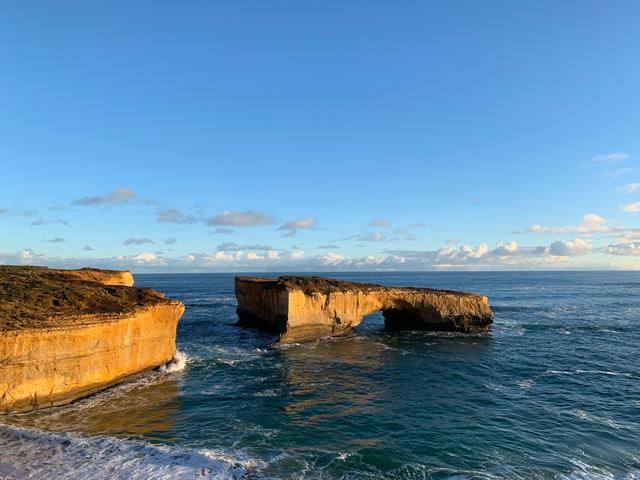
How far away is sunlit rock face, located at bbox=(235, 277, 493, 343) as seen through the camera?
34969mm

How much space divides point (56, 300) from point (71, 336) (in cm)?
433

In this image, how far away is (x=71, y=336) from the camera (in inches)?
752

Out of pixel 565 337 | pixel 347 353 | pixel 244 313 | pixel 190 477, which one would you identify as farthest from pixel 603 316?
pixel 190 477

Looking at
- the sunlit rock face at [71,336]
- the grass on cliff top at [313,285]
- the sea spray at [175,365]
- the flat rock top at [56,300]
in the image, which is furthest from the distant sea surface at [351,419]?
the grass on cliff top at [313,285]

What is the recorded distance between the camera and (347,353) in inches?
1203

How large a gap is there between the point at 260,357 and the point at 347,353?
610 cm

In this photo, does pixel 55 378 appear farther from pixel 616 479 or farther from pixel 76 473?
pixel 616 479

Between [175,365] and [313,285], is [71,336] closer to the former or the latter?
[175,365]

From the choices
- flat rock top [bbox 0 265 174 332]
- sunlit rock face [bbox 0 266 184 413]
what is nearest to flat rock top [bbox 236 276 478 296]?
flat rock top [bbox 0 265 174 332]

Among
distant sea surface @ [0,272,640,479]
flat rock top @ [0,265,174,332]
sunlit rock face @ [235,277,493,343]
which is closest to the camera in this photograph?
distant sea surface @ [0,272,640,479]

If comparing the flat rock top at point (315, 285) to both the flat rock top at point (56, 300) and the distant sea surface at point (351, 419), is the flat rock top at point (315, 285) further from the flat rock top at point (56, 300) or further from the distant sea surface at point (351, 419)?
the flat rock top at point (56, 300)

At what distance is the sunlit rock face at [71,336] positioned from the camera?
17531 mm

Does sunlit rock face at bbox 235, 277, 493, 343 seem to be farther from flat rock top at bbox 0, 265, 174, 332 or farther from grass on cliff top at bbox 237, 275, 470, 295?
flat rock top at bbox 0, 265, 174, 332

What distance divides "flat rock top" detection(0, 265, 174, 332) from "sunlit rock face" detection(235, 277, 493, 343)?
10906mm
